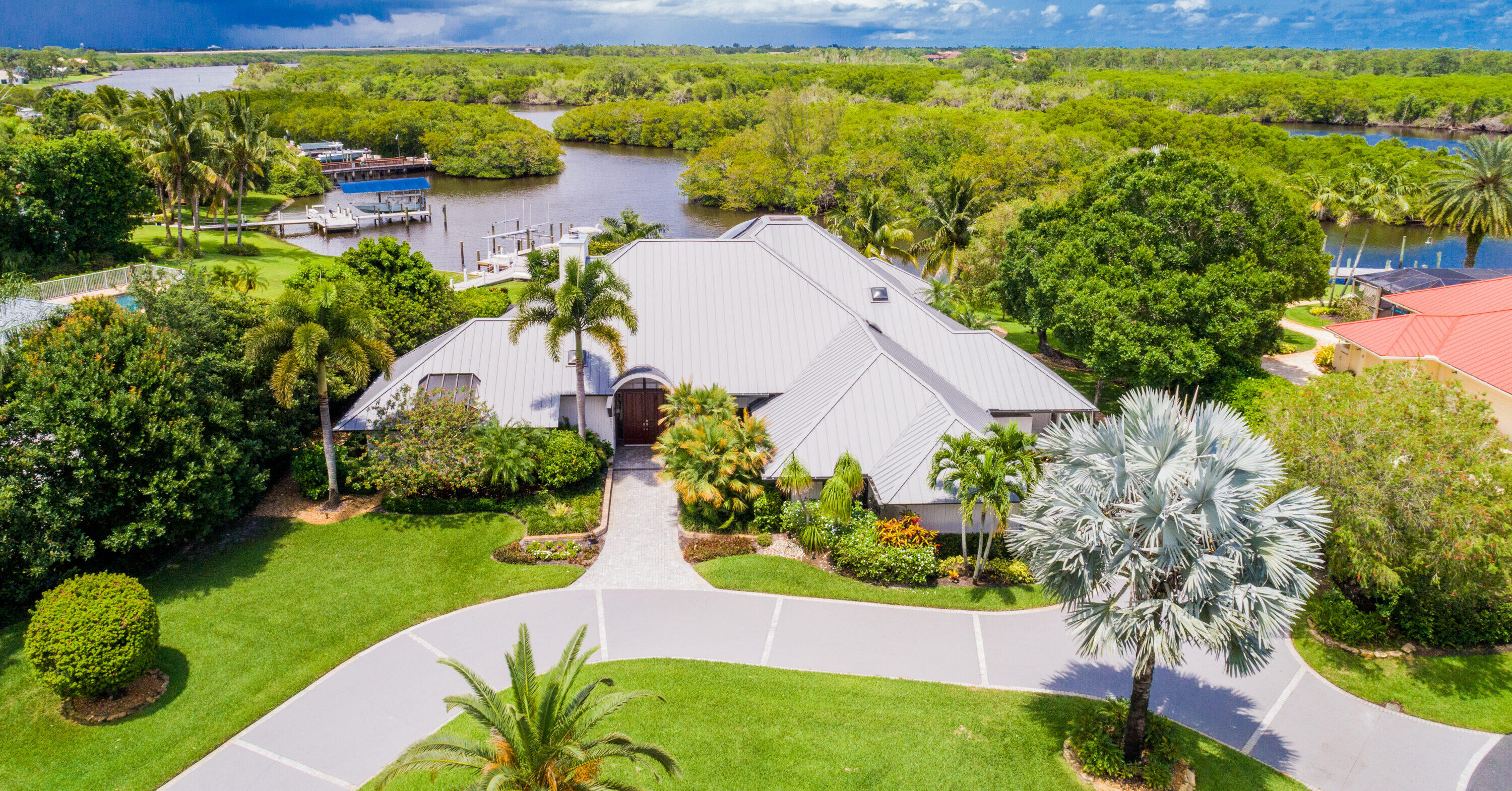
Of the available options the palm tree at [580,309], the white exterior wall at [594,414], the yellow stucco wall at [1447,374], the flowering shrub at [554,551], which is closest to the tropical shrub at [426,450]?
the palm tree at [580,309]

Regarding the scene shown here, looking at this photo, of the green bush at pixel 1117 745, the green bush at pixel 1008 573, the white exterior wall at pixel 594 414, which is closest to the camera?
the green bush at pixel 1117 745

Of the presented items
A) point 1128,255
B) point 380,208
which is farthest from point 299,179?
point 1128,255

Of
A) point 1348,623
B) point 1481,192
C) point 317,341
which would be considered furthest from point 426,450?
point 1481,192

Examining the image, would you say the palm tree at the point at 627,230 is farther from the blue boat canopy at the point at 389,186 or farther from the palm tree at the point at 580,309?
the blue boat canopy at the point at 389,186

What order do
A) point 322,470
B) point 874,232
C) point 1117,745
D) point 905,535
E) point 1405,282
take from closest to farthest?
point 1117,745 < point 905,535 < point 322,470 < point 1405,282 < point 874,232

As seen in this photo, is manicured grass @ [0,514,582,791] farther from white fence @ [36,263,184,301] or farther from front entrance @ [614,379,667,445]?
white fence @ [36,263,184,301]

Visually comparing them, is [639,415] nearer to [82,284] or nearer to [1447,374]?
[82,284]
